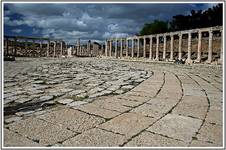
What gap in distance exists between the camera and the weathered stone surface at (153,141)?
89.9 inches

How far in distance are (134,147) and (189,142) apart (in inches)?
23.9

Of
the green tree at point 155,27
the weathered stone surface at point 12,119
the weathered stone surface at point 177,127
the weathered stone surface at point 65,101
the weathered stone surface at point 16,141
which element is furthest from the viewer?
the green tree at point 155,27

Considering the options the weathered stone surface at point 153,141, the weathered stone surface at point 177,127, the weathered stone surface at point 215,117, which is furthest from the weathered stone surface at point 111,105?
the weathered stone surface at point 215,117

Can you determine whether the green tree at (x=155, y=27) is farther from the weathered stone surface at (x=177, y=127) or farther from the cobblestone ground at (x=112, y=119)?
the weathered stone surface at (x=177, y=127)

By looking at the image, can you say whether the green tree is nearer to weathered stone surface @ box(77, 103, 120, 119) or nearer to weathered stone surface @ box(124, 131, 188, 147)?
weathered stone surface @ box(77, 103, 120, 119)

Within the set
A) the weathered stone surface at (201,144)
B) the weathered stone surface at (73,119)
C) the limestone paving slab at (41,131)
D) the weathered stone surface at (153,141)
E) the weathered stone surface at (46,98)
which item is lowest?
the weathered stone surface at (201,144)

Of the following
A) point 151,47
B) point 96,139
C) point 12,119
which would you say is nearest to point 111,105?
point 96,139

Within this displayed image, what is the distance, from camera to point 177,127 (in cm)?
276

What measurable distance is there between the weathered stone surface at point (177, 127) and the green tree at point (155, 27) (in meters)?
57.0

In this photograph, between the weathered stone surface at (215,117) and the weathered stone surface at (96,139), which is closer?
the weathered stone surface at (96,139)

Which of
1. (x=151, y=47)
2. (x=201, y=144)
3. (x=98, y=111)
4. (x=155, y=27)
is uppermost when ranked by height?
(x=155, y=27)

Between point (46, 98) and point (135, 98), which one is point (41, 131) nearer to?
point (46, 98)

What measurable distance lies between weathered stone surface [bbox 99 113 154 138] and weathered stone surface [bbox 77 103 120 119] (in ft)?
0.46

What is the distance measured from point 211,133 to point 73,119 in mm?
1710
